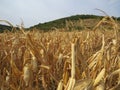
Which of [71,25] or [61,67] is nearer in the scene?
[61,67]

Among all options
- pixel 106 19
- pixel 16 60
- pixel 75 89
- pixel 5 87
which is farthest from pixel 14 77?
pixel 75 89

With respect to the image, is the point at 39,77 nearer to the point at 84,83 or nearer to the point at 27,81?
the point at 27,81

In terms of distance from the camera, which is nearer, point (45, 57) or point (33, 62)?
point (33, 62)

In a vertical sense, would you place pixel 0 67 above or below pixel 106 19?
below

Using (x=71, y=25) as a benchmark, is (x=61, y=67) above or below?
below

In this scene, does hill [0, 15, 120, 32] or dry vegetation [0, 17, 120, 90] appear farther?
hill [0, 15, 120, 32]

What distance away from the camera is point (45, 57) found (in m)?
1.70

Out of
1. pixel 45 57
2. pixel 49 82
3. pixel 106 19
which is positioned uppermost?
pixel 106 19

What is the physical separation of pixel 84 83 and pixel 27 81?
17.3 inches

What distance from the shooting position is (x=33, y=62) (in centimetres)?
143

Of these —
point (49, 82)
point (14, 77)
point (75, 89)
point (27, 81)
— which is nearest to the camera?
point (75, 89)

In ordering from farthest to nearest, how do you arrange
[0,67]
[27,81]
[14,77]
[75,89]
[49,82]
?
[0,67] → [49,82] → [14,77] → [27,81] → [75,89]

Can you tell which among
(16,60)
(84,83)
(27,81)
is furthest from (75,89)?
(16,60)

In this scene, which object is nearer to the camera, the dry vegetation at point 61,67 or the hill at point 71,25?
the dry vegetation at point 61,67
